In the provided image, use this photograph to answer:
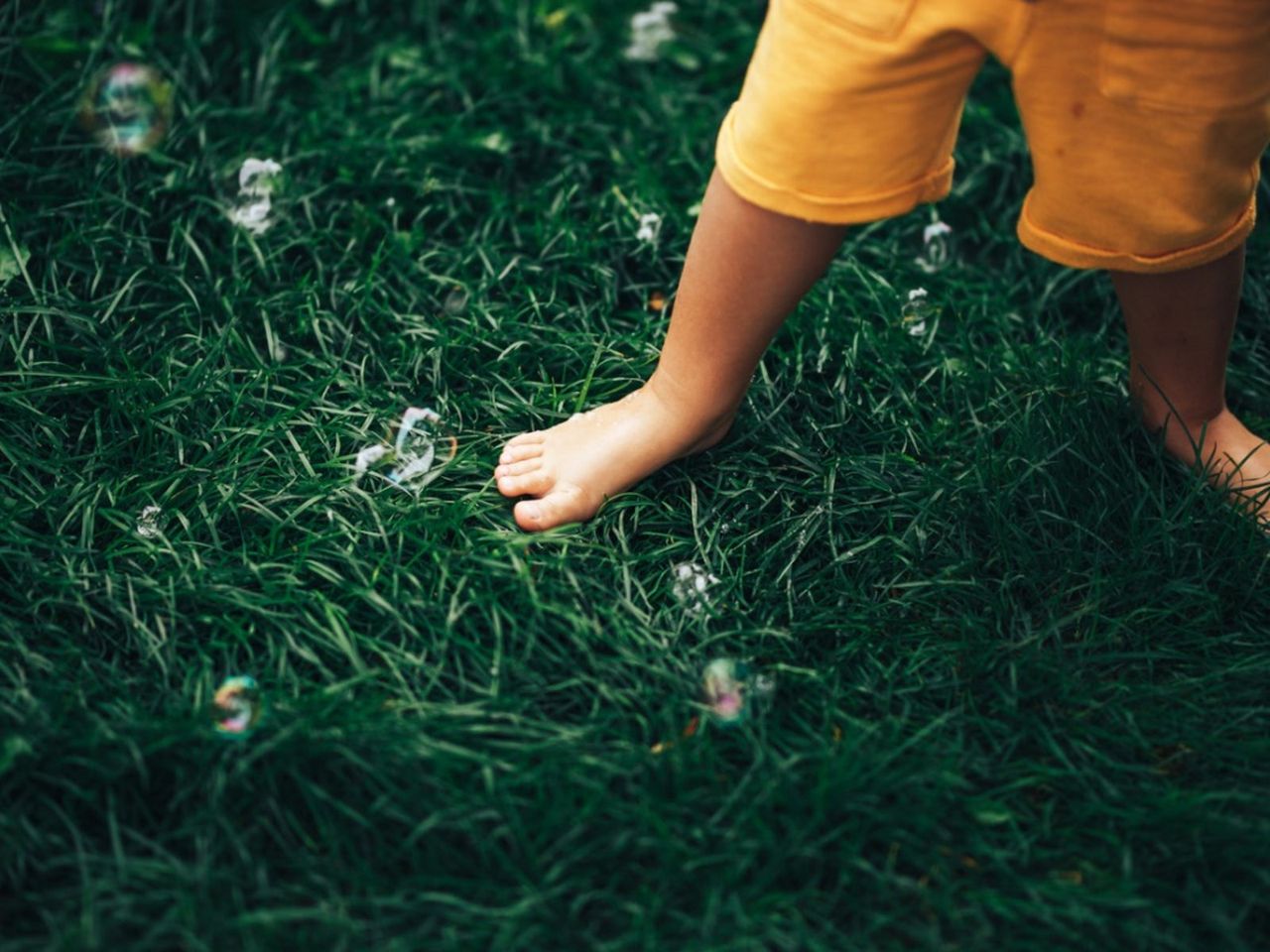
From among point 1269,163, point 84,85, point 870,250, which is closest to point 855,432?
point 870,250

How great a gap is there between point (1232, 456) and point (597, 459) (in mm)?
958

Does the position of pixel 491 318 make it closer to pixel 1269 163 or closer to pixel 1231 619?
pixel 1231 619

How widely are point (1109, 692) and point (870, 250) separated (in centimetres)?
93

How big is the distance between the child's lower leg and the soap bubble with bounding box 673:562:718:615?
27.4 inches

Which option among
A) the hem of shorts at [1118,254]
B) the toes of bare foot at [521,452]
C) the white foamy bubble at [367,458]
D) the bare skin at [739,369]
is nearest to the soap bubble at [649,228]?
the bare skin at [739,369]

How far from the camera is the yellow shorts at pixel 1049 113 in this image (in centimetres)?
118

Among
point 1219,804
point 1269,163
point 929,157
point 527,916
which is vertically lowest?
point 527,916

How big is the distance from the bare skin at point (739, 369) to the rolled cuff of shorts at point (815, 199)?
37 mm

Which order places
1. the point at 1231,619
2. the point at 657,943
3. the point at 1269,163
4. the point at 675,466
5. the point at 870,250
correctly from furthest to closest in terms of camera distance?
the point at 1269,163, the point at 870,250, the point at 675,466, the point at 1231,619, the point at 657,943

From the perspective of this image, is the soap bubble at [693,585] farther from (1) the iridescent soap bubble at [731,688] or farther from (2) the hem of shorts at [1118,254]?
(2) the hem of shorts at [1118,254]

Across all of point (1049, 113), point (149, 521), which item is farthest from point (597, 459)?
point (1049, 113)

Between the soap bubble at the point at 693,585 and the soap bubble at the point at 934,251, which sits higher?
the soap bubble at the point at 934,251

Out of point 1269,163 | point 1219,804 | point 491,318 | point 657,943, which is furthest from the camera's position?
point 1269,163

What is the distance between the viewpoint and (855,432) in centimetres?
184
